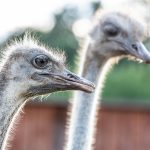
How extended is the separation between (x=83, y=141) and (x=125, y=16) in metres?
1.31

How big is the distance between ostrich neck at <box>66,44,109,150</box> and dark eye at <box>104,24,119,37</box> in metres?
0.26

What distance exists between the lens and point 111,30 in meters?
9.08

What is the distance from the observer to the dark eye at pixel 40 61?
23.5 ft

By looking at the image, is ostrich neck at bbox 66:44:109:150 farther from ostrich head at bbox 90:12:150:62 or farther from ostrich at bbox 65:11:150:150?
ostrich head at bbox 90:12:150:62

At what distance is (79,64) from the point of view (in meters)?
9.00

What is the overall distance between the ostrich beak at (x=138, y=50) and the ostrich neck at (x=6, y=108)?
1881 millimetres

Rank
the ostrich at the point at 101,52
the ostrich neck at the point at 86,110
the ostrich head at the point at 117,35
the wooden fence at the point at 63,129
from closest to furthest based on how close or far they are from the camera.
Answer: the ostrich neck at the point at 86,110 < the ostrich at the point at 101,52 < the ostrich head at the point at 117,35 < the wooden fence at the point at 63,129

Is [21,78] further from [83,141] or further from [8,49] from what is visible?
[83,141]

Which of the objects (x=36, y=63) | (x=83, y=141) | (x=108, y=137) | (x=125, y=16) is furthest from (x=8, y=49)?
(x=108, y=137)

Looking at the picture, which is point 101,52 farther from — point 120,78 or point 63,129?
point 120,78

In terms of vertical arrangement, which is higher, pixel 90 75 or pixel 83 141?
pixel 90 75

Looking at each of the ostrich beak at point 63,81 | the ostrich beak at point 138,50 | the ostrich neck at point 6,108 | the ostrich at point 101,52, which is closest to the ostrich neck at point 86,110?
the ostrich at point 101,52

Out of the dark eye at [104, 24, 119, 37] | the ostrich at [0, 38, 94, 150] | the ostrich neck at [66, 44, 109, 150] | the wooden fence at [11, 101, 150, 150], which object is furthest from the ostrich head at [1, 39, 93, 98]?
the wooden fence at [11, 101, 150, 150]

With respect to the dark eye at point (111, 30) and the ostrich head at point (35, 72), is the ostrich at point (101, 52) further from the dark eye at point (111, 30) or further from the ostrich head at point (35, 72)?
the ostrich head at point (35, 72)
